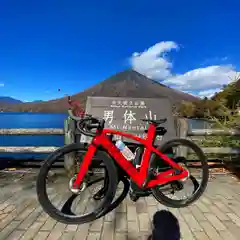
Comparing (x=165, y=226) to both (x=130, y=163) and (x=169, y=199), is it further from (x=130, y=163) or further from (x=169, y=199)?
(x=130, y=163)

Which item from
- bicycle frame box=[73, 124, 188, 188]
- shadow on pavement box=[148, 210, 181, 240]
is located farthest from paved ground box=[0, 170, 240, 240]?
bicycle frame box=[73, 124, 188, 188]

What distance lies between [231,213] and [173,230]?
3.00 ft

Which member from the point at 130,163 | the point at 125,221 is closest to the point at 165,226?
the point at 125,221

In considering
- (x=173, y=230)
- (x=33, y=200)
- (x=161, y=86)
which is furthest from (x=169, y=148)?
(x=161, y=86)

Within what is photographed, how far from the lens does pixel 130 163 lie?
2.59m

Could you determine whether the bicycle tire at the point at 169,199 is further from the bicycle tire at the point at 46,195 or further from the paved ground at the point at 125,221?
the bicycle tire at the point at 46,195

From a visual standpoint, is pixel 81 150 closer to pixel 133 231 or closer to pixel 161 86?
pixel 133 231

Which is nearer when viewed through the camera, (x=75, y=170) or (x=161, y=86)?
(x=75, y=170)

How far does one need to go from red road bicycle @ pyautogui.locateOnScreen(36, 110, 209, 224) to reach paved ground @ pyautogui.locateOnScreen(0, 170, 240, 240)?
0.38ft

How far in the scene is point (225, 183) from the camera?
12.3ft

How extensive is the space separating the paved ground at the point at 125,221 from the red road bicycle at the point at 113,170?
4.6 inches

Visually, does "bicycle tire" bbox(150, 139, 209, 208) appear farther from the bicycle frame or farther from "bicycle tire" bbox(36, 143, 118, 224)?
"bicycle tire" bbox(36, 143, 118, 224)

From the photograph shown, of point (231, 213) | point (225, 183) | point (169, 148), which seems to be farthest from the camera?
point (225, 183)

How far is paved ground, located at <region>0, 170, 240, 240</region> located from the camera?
214 centimetres
